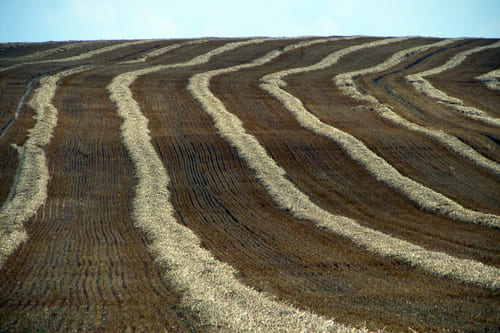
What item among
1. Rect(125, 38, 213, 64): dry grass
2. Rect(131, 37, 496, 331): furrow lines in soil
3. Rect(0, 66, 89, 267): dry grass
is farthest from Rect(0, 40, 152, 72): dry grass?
Rect(131, 37, 496, 331): furrow lines in soil

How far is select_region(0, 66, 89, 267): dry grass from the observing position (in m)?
13.0

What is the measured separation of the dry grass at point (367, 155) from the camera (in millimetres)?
15320

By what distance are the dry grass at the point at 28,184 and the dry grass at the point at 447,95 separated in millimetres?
23626

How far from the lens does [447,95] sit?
1315 inches

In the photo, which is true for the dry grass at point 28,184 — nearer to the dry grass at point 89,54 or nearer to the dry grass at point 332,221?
the dry grass at point 332,221

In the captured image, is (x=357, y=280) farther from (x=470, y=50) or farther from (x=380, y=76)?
(x=470, y=50)

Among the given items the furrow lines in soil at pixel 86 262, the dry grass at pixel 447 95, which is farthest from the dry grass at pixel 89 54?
the dry grass at pixel 447 95

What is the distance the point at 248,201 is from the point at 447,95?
2265 centimetres

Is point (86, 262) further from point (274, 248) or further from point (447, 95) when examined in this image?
point (447, 95)

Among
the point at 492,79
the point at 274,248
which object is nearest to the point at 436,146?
the point at 274,248

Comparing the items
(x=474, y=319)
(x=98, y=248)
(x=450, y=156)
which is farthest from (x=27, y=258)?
(x=450, y=156)

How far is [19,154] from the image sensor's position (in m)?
21.2

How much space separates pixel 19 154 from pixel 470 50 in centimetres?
4554

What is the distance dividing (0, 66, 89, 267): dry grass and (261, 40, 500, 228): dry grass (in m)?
12.7
